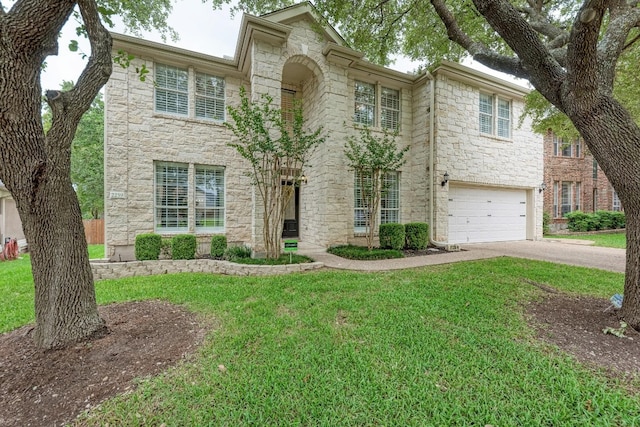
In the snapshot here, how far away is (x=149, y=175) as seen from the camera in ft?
24.1

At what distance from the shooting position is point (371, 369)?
2.25m

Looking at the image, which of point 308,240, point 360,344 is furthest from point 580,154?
point 360,344

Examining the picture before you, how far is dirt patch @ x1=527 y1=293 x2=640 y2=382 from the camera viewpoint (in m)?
2.34

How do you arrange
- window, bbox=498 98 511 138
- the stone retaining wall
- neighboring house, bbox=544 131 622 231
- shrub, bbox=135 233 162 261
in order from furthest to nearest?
neighboring house, bbox=544 131 622 231, window, bbox=498 98 511 138, shrub, bbox=135 233 162 261, the stone retaining wall

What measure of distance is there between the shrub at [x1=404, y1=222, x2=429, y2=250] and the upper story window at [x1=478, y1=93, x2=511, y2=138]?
4.96 meters

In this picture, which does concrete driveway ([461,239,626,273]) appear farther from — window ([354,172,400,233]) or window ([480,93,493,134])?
window ([480,93,493,134])

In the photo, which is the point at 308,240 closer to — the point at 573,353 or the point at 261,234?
the point at 261,234

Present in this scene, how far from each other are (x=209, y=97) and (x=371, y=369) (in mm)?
8580

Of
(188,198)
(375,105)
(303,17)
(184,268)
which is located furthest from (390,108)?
(184,268)

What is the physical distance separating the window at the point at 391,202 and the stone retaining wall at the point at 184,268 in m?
4.05

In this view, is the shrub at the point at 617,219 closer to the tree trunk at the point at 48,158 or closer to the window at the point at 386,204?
the window at the point at 386,204

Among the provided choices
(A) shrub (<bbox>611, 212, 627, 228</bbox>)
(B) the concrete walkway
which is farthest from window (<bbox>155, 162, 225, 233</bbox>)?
(A) shrub (<bbox>611, 212, 627, 228</bbox>)

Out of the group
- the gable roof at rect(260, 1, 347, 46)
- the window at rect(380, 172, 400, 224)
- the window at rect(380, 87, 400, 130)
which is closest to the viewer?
the gable roof at rect(260, 1, 347, 46)

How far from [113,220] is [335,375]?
744 cm
